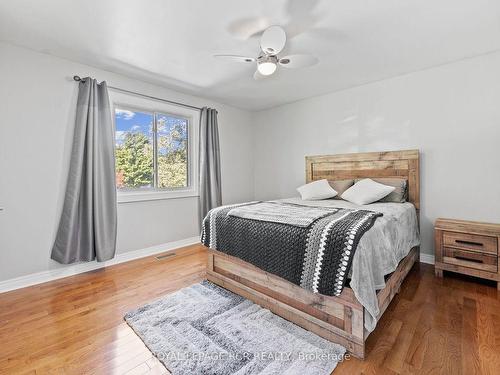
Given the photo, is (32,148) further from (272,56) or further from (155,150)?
(272,56)

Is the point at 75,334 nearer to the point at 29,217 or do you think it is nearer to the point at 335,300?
the point at 29,217

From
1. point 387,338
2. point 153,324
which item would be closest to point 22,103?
point 153,324

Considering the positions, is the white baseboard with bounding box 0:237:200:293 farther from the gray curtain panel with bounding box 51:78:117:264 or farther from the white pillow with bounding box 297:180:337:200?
the white pillow with bounding box 297:180:337:200

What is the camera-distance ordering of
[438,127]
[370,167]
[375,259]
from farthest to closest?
[370,167] → [438,127] → [375,259]

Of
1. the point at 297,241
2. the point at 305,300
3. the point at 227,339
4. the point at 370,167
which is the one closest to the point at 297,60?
the point at 297,241

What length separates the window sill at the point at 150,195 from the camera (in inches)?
129

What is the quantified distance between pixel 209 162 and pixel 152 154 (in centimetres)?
88

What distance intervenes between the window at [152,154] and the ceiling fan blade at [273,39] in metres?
2.18

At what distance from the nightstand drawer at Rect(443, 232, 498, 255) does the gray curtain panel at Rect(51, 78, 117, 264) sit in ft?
12.5

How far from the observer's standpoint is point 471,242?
8.12ft

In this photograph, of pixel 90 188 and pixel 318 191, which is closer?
pixel 90 188

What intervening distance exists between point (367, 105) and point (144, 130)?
128 inches

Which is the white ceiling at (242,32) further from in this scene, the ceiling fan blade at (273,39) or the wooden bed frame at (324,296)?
the wooden bed frame at (324,296)

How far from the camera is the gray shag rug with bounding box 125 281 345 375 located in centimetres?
145
